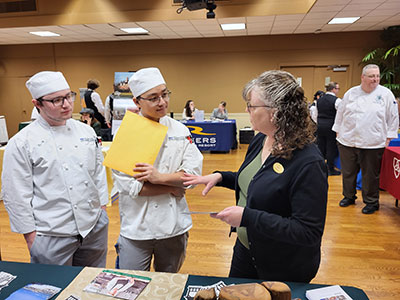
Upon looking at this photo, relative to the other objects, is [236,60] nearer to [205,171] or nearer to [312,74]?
[312,74]

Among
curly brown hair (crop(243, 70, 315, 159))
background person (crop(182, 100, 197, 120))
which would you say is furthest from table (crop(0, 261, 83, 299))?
background person (crop(182, 100, 197, 120))

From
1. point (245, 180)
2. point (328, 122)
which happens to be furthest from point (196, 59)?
point (245, 180)

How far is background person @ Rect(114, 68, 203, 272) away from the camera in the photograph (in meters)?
1.41

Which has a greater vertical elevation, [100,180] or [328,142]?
[100,180]

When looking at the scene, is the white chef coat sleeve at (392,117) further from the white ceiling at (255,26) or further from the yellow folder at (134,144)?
the yellow folder at (134,144)

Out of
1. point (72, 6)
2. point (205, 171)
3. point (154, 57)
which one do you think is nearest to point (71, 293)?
point (205, 171)

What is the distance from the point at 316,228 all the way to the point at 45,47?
1061 centimetres

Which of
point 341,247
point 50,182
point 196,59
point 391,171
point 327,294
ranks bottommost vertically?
point 341,247

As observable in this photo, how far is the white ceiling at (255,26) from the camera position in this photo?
5648 mm

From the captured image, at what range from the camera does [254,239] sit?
3.84 ft

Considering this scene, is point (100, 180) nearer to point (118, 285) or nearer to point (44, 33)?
point (118, 285)

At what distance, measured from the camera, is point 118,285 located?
1.10 meters

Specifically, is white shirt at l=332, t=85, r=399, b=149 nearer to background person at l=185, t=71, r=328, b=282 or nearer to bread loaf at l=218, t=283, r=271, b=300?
background person at l=185, t=71, r=328, b=282

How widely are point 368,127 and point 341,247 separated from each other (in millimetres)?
1469
